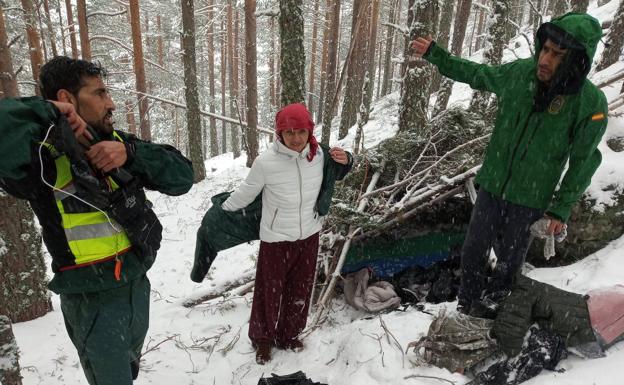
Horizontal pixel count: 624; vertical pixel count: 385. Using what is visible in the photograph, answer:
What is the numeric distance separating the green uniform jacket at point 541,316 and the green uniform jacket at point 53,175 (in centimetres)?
258

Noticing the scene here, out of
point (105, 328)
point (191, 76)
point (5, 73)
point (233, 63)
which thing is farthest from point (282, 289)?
point (233, 63)

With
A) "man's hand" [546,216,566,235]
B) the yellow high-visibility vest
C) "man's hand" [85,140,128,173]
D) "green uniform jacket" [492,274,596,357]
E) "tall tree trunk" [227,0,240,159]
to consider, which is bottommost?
"tall tree trunk" [227,0,240,159]

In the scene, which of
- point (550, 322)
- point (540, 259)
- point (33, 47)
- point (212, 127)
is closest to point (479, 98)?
point (540, 259)

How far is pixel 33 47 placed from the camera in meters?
12.1

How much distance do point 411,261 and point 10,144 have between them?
4.14 meters

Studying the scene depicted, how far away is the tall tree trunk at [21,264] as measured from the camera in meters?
4.22

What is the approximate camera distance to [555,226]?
2.89 meters

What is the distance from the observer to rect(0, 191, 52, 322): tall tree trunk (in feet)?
13.8

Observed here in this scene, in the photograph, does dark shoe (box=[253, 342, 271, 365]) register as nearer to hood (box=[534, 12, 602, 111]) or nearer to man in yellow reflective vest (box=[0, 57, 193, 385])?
man in yellow reflective vest (box=[0, 57, 193, 385])

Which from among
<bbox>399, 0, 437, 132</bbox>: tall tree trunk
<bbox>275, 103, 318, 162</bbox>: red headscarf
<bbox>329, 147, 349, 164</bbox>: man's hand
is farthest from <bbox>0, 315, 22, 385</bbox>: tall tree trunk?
<bbox>399, 0, 437, 132</bbox>: tall tree trunk

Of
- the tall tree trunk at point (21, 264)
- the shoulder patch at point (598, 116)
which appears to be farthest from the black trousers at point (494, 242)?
the tall tree trunk at point (21, 264)

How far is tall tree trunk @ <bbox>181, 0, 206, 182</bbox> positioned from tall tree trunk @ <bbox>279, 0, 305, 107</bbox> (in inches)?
258

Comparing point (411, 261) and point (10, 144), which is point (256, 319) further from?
point (10, 144)

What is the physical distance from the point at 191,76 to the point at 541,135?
478 inches
